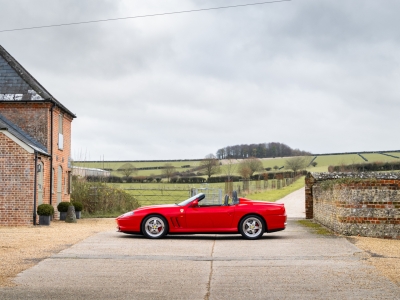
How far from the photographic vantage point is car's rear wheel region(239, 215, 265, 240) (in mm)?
16261

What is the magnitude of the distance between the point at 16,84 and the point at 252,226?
15967mm

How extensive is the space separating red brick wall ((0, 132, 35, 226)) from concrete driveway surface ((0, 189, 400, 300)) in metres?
10.1

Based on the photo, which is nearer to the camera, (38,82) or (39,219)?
(39,219)

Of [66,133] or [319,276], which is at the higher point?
[66,133]

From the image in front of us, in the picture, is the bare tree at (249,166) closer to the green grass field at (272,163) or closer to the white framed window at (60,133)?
the green grass field at (272,163)

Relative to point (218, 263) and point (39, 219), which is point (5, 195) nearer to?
point (39, 219)

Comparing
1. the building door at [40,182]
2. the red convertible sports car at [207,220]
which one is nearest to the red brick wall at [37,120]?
the building door at [40,182]

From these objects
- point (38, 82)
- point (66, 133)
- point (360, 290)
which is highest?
point (38, 82)

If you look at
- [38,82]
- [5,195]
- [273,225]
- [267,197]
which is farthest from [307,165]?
[273,225]

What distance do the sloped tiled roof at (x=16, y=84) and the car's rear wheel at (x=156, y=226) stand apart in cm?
1308

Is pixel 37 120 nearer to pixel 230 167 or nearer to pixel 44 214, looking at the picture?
pixel 44 214

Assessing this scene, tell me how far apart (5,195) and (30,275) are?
15.5 m

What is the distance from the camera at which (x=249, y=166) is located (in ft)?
204

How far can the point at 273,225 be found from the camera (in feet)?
53.2
